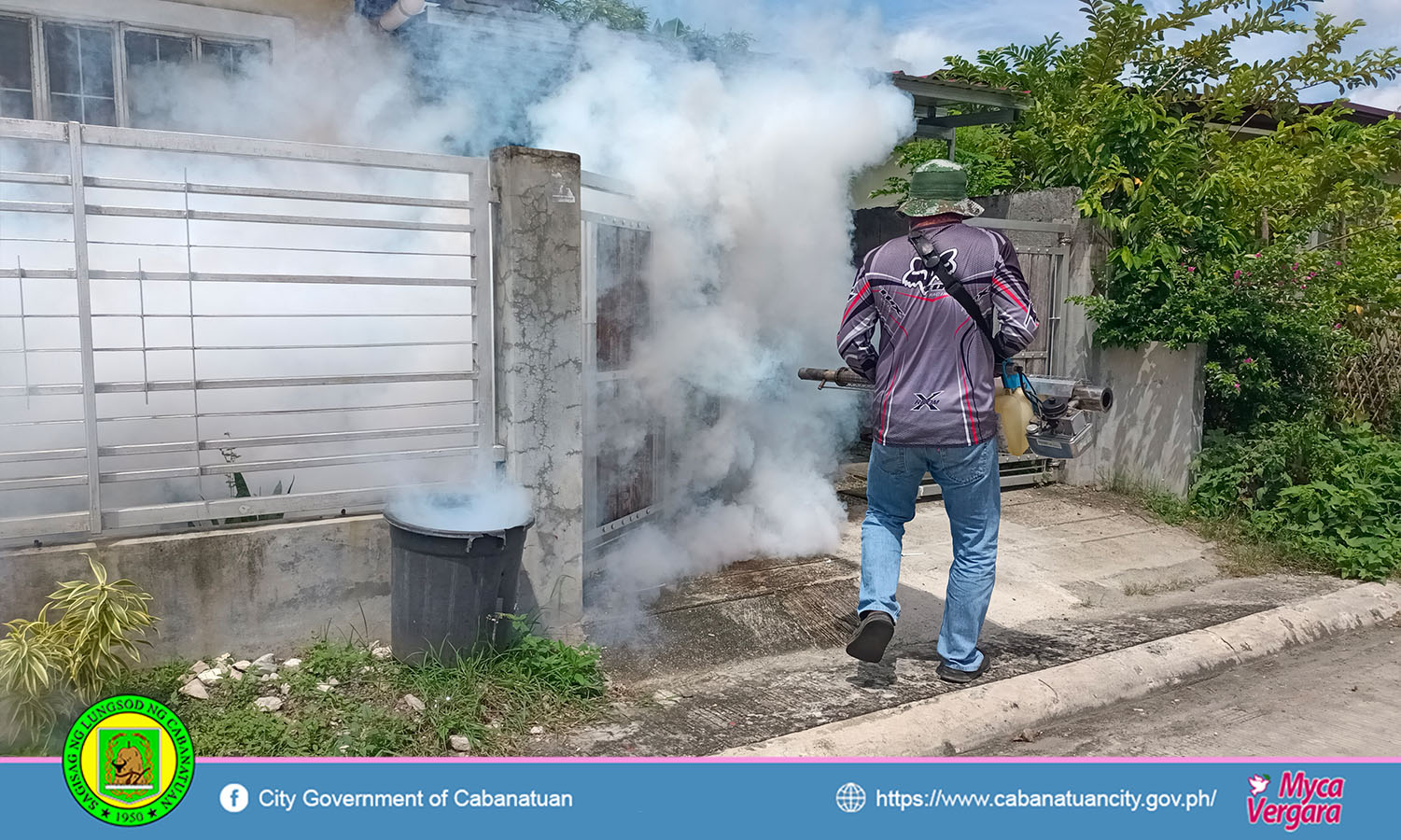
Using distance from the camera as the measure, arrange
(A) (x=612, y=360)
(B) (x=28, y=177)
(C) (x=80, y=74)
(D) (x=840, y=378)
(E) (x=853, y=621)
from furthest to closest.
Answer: (C) (x=80, y=74) → (A) (x=612, y=360) → (E) (x=853, y=621) → (D) (x=840, y=378) → (B) (x=28, y=177)

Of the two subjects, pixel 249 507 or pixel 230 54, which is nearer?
pixel 249 507

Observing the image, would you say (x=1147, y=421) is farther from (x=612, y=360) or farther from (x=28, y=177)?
(x=28, y=177)

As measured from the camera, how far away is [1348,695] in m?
4.58

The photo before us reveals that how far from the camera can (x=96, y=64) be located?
22.0 feet

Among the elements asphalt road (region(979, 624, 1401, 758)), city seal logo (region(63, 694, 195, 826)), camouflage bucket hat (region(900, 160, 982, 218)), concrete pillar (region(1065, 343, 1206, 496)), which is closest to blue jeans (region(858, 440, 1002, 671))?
asphalt road (region(979, 624, 1401, 758))

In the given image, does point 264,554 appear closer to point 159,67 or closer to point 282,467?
point 282,467

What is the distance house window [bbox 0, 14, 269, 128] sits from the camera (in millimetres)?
6500

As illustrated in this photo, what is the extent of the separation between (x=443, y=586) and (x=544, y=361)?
1.14m

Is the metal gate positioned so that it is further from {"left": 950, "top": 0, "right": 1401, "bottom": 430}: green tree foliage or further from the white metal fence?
{"left": 950, "top": 0, "right": 1401, "bottom": 430}: green tree foliage

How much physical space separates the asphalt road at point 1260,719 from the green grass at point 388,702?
5.69 feet

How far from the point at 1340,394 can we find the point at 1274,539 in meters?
2.19

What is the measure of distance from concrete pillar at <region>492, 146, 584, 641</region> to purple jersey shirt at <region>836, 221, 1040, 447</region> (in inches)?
55.5

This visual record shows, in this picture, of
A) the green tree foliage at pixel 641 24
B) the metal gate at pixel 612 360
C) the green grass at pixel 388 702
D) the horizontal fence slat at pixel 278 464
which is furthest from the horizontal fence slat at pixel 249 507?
the green tree foliage at pixel 641 24

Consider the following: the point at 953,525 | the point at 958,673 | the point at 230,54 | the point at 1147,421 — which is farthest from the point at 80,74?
the point at 1147,421
